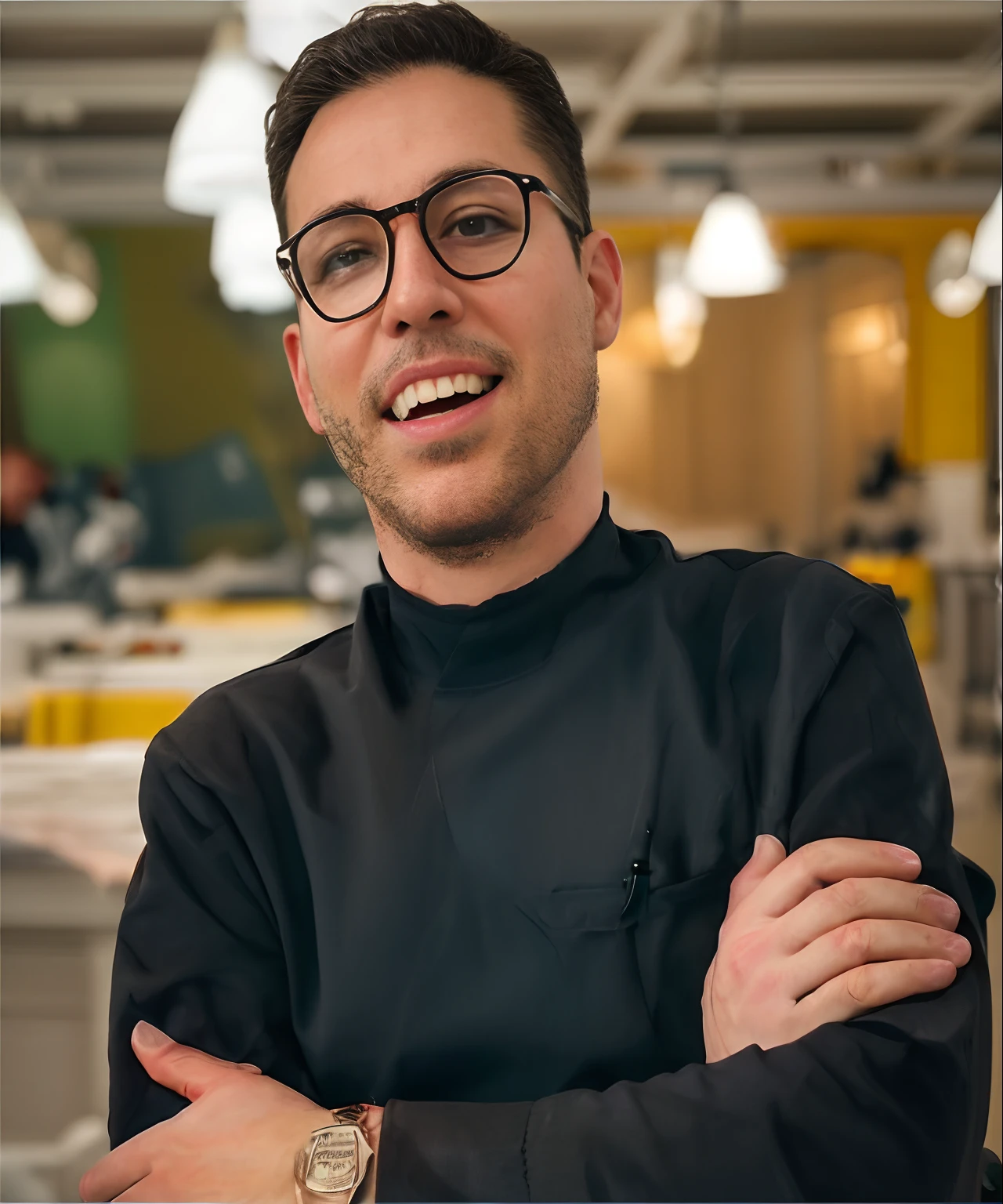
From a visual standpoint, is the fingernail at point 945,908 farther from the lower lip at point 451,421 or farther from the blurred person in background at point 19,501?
the blurred person in background at point 19,501

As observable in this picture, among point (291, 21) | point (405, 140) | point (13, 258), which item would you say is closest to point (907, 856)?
point (405, 140)

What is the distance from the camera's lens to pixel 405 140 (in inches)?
33.7

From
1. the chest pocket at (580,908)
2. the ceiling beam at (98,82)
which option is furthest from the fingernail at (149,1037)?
the ceiling beam at (98,82)

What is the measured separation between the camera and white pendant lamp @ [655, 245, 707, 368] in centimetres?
557

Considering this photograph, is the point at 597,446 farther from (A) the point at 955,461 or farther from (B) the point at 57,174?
(A) the point at 955,461

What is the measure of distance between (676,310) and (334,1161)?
5471 mm

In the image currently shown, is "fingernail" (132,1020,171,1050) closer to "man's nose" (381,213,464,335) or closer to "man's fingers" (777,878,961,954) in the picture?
"man's fingers" (777,878,961,954)

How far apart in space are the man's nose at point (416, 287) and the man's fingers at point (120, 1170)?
615 mm

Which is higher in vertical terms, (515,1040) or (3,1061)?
(515,1040)

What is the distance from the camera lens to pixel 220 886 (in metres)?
0.89

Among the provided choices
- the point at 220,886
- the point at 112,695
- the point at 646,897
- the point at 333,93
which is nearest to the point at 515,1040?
the point at 646,897

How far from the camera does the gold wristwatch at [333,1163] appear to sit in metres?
0.75

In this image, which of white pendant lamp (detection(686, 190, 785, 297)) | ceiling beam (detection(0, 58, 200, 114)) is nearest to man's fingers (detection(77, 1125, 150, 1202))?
white pendant lamp (detection(686, 190, 785, 297))

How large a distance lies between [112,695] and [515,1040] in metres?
1.96
